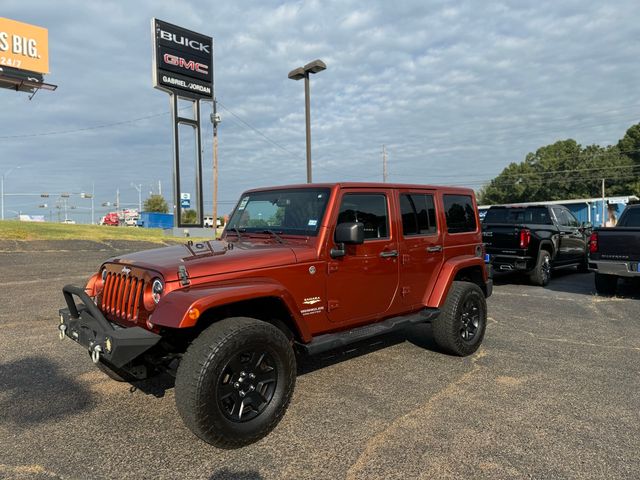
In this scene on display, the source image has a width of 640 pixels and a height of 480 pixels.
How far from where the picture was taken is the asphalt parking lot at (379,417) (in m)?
2.87

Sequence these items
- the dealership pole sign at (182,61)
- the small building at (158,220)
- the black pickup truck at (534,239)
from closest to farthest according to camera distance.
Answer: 1. the black pickup truck at (534,239)
2. the dealership pole sign at (182,61)
3. the small building at (158,220)

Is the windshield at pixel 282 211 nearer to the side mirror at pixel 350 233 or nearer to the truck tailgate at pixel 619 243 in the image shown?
the side mirror at pixel 350 233

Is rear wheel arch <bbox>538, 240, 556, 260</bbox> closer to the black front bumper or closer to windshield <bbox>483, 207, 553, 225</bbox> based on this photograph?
windshield <bbox>483, 207, 553, 225</bbox>

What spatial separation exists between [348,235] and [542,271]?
25.5 feet

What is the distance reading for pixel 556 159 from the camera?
6925cm

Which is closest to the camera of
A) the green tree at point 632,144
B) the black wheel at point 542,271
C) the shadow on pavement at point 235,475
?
the shadow on pavement at point 235,475

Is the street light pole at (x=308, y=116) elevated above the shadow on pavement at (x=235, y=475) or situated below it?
above

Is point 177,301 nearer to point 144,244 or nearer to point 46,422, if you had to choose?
point 46,422

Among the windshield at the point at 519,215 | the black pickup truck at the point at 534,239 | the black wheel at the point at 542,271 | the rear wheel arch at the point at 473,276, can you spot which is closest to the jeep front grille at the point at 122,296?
the rear wheel arch at the point at 473,276

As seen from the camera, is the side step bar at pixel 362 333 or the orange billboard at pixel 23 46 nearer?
the side step bar at pixel 362 333

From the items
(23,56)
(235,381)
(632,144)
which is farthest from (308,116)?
(632,144)

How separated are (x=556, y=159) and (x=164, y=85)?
62.4 m

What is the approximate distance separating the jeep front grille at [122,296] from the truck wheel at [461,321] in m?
2.95

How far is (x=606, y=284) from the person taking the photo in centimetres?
878
